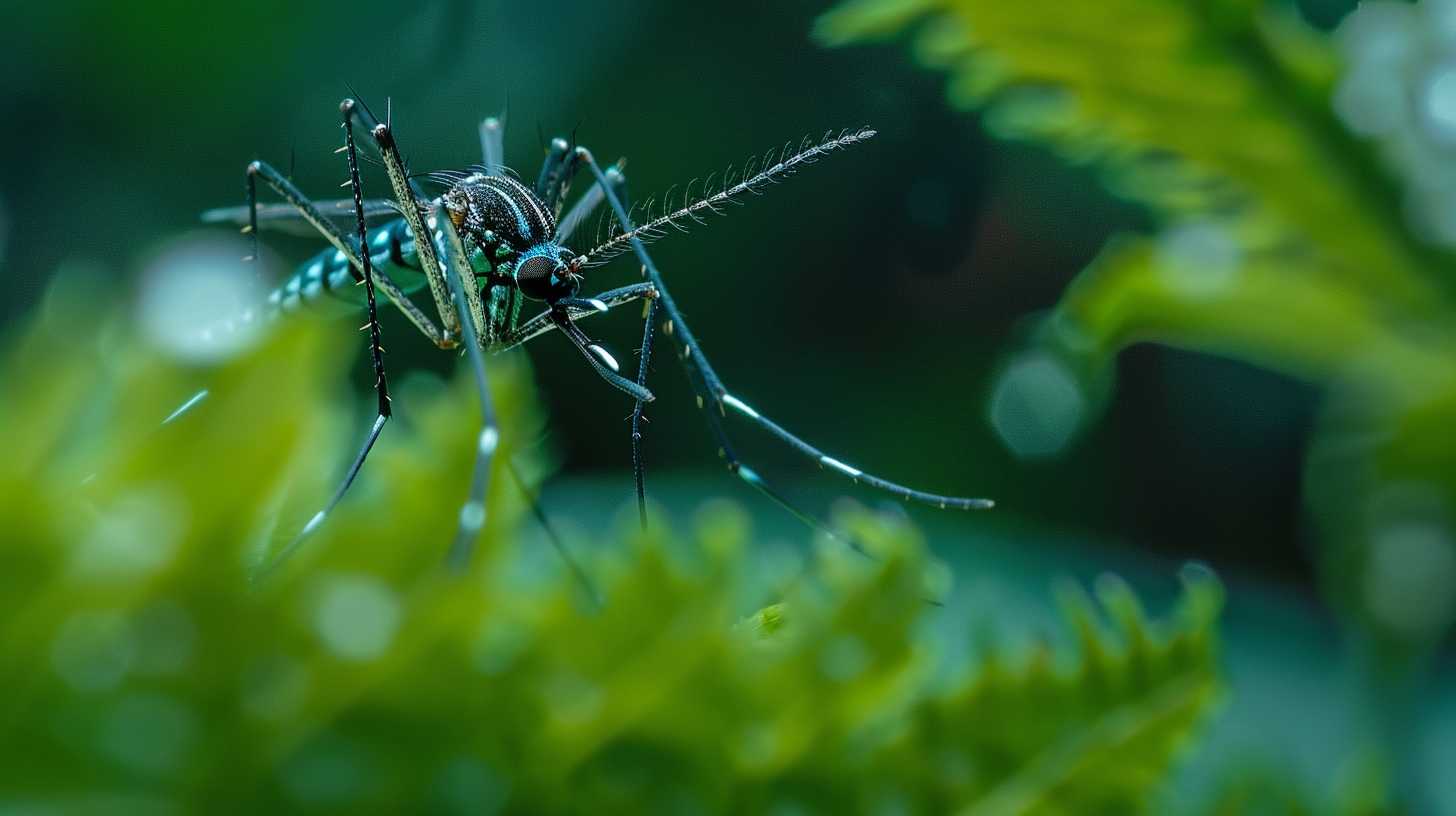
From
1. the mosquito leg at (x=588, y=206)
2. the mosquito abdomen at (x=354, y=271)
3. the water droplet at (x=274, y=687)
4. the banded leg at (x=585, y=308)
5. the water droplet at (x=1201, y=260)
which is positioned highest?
the water droplet at (x=274, y=687)

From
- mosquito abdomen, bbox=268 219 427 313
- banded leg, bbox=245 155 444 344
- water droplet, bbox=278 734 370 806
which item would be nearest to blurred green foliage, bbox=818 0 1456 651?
water droplet, bbox=278 734 370 806

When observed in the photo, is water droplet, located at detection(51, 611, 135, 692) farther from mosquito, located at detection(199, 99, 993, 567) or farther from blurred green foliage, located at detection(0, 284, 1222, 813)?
mosquito, located at detection(199, 99, 993, 567)

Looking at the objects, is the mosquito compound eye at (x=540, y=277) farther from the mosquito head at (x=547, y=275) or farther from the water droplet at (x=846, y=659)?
the water droplet at (x=846, y=659)

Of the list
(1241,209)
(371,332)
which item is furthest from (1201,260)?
(371,332)

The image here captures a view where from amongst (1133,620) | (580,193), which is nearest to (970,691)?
(1133,620)

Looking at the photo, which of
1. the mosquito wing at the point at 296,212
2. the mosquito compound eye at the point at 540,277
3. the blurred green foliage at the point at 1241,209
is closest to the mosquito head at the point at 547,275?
the mosquito compound eye at the point at 540,277

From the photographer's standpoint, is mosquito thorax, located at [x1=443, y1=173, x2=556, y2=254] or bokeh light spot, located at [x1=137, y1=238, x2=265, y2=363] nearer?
bokeh light spot, located at [x1=137, y1=238, x2=265, y2=363]

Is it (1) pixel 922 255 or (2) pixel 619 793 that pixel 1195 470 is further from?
(2) pixel 619 793

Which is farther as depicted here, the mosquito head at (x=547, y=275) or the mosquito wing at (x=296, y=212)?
the mosquito wing at (x=296, y=212)
